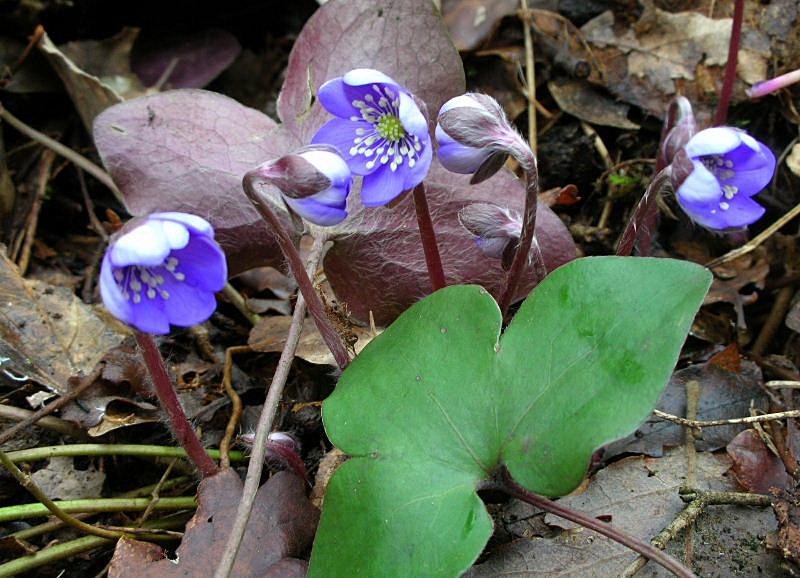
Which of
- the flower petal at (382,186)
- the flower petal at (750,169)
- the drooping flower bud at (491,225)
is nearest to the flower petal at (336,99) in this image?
the flower petal at (382,186)

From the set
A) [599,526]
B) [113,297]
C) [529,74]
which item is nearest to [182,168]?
[113,297]

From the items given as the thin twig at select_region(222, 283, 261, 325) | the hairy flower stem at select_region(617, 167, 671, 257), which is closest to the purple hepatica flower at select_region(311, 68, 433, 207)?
the hairy flower stem at select_region(617, 167, 671, 257)

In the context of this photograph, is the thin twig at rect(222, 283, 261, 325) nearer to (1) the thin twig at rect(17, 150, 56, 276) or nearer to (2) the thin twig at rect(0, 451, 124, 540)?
(1) the thin twig at rect(17, 150, 56, 276)

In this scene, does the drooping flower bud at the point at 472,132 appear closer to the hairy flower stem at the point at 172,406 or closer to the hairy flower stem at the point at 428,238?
the hairy flower stem at the point at 428,238

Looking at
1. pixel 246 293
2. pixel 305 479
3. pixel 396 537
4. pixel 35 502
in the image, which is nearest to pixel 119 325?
pixel 246 293

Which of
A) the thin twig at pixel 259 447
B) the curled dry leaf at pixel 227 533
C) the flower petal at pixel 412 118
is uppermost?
the flower petal at pixel 412 118

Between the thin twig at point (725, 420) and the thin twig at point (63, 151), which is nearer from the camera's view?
the thin twig at point (725, 420)
